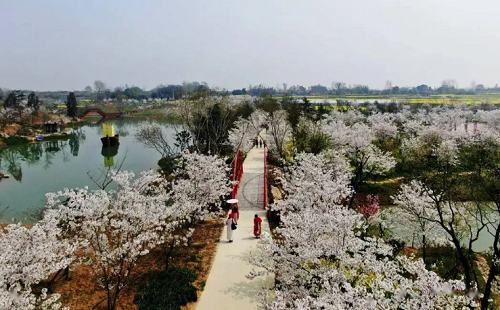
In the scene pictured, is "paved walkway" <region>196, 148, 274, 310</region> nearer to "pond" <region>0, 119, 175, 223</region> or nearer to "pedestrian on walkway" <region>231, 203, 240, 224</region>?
"pedestrian on walkway" <region>231, 203, 240, 224</region>

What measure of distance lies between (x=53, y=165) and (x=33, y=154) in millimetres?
9260

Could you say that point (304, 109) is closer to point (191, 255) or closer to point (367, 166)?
point (367, 166)

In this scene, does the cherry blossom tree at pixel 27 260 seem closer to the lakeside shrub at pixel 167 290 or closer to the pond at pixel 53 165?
the lakeside shrub at pixel 167 290

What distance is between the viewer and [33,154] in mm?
43844

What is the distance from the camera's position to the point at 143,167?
34438 millimetres

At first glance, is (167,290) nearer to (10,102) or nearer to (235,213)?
(235,213)

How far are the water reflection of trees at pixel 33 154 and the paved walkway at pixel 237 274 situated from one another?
1011 inches

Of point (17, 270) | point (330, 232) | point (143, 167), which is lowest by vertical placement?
point (143, 167)

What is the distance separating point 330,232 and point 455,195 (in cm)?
1855

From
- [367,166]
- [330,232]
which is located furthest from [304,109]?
[330,232]

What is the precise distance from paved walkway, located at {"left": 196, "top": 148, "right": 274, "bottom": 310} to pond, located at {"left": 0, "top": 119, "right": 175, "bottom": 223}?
823 cm

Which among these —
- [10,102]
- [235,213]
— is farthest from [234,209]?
[10,102]

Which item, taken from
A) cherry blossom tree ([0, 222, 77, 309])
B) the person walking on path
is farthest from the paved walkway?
cherry blossom tree ([0, 222, 77, 309])

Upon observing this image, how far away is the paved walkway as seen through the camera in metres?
9.67
